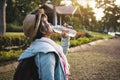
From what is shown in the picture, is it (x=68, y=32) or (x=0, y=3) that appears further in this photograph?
(x=0, y=3)

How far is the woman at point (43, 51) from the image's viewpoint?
2.98m

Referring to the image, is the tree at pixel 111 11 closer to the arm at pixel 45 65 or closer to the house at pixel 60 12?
the house at pixel 60 12

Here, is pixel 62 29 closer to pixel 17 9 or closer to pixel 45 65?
pixel 45 65

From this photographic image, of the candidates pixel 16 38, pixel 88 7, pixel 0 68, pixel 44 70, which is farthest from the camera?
pixel 88 7

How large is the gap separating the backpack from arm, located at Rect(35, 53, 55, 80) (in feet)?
0.18

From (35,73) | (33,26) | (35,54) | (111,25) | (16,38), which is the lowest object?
(111,25)

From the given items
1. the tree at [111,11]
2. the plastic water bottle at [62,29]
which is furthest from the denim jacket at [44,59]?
the tree at [111,11]

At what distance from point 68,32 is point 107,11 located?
285 ft

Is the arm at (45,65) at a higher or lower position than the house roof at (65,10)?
higher

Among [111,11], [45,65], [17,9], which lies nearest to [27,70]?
[45,65]

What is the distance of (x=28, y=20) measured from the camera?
122 inches

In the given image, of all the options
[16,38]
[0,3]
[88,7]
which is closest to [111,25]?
[88,7]

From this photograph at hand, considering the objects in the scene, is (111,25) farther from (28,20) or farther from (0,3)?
(28,20)

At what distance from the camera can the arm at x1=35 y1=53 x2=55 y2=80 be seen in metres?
2.96
